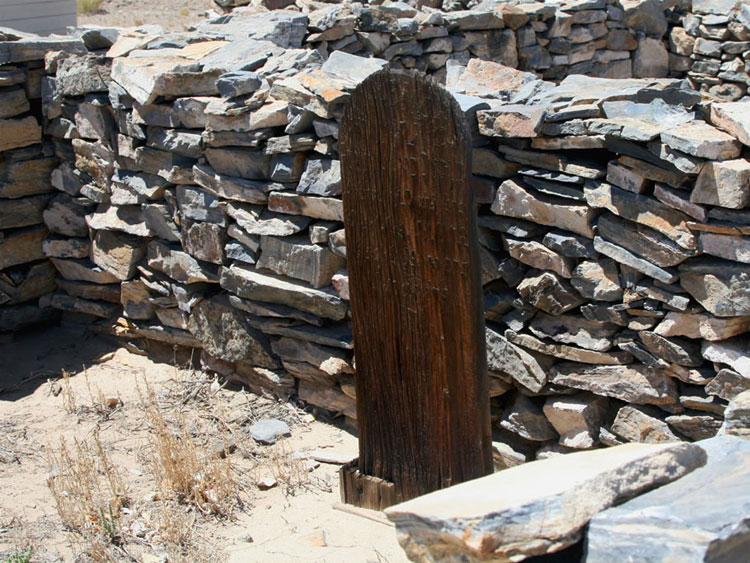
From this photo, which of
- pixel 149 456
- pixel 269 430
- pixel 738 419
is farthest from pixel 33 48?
pixel 738 419

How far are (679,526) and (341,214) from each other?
277cm

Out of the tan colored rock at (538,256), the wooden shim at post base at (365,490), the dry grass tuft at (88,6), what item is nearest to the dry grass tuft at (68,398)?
the wooden shim at post base at (365,490)

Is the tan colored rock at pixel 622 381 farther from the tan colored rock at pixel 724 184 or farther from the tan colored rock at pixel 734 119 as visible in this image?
the tan colored rock at pixel 734 119

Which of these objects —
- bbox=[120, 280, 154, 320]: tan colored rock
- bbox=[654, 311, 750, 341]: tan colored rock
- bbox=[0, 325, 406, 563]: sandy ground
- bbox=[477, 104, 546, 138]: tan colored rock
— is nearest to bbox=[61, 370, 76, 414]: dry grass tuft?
bbox=[0, 325, 406, 563]: sandy ground

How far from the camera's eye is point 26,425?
4867mm

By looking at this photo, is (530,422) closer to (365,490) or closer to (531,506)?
(365,490)

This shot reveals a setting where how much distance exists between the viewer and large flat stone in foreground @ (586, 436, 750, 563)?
5.21 ft

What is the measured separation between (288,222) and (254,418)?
3.71ft

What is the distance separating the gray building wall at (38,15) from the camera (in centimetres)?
737

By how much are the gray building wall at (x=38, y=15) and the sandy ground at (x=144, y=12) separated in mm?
5586

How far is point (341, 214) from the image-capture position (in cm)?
418

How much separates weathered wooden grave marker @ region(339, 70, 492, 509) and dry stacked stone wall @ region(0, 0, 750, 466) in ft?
3.91

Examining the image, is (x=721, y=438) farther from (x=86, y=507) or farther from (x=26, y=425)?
(x=26, y=425)

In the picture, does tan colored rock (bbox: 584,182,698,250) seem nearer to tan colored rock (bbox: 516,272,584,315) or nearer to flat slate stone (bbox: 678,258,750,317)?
flat slate stone (bbox: 678,258,750,317)
